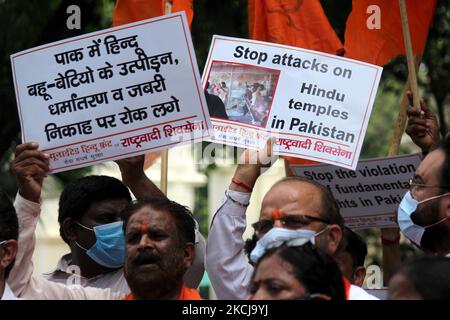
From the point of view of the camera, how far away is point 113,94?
18.9ft

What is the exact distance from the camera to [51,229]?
86.9 feet

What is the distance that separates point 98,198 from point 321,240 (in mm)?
1538

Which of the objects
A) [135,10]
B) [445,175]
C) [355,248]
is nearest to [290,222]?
[355,248]

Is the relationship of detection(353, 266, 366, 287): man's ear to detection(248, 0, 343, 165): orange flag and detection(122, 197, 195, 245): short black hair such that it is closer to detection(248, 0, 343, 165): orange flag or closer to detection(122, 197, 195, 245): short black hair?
detection(122, 197, 195, 245): short black hair

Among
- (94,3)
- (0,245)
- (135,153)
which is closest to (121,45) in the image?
(135,153)

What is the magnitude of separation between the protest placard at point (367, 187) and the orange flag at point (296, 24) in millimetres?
Answer: 972

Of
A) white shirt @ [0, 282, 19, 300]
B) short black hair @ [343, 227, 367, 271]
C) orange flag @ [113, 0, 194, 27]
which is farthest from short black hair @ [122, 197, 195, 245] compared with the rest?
orange flag @ [113, 0, 194, 27]

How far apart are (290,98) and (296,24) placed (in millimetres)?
1184

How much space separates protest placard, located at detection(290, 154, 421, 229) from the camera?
6.07m

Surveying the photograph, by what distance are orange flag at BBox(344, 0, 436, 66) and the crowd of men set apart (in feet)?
3.04

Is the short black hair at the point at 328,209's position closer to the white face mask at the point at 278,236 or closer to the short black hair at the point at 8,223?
the white face mask at the point at 278,236

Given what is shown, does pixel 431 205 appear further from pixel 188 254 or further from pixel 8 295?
pixel 8 295

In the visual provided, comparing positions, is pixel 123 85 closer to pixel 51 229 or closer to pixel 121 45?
pixel 121 45
